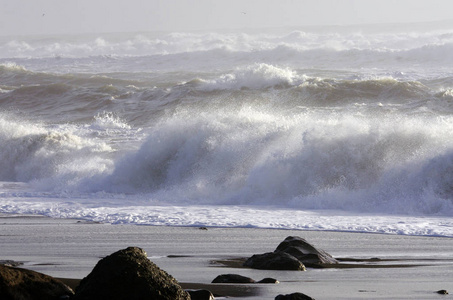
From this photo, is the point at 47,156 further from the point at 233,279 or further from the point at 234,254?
the point at 233,279

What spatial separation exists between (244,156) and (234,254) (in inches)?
270

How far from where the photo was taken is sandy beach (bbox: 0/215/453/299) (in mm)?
5219

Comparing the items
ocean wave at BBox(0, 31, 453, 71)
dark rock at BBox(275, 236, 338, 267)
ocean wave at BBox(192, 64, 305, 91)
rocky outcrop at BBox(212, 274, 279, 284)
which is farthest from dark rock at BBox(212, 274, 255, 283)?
ocean wave at BBox(0, 31, 453, 71)

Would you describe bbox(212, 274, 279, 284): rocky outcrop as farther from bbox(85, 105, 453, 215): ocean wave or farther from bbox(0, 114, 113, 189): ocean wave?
bbox(0, 114, 113, 189): ocean wave

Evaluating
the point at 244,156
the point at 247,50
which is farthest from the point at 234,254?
the point at 247,50

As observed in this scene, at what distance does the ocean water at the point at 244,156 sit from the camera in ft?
34.5

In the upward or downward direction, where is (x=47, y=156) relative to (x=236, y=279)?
upward

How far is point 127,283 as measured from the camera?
4125 millimetres

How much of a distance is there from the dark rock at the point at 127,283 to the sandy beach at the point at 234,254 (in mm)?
860

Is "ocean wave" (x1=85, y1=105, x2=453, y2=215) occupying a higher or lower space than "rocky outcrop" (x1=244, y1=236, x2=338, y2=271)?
higher

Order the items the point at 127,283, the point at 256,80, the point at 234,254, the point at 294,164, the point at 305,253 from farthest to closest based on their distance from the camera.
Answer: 1. the point at 256,80
2. the point at 294,164
3. the point at 234,254
4. the point at 305,253
5. the point at 127,283

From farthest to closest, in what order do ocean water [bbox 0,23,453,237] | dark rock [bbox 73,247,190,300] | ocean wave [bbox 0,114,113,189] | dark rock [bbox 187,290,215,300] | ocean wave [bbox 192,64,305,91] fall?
ocean wave [bbox 192,64,305,91] < ocean wave [bbox 0,114,113,189] < ocean water [bbox 0,23,453,237] < dark rock [bbox 187,290,215,300] < dark rock [bbox 73,247,190,300]

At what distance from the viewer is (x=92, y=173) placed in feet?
49.8

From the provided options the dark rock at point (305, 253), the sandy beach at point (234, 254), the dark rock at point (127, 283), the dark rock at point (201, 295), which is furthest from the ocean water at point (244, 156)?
the dark rock at point (127, 283)
